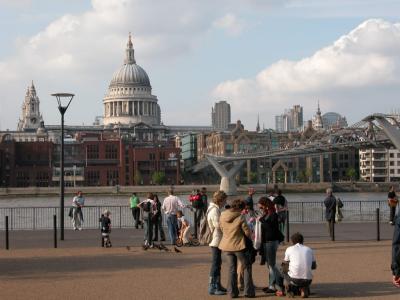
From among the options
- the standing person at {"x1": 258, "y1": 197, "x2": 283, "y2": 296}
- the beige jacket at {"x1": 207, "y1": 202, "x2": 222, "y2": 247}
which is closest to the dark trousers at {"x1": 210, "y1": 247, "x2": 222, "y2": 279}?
the beige jacket at {"x1": 207, "y1": 202, "x2": 222, "y2": 247}

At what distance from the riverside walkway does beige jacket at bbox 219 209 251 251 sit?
81 centimetres

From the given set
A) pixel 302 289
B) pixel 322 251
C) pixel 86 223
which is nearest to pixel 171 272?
pixel 302 289

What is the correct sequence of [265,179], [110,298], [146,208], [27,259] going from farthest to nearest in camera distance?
[265,179], [146,208], [27,259], [110,298]

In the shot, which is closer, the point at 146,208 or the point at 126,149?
the point at 146,208

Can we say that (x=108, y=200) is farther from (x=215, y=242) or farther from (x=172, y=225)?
(x=215, y=242)

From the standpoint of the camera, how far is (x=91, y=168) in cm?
13375

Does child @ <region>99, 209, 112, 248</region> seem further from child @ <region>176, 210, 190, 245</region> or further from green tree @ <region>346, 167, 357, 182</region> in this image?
green tree @ <region>346, 167, 357, 182</region>

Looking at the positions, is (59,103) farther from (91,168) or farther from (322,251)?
(91,168)

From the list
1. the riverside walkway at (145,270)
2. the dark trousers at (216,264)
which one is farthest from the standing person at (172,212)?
the dark trousers at (216,264)

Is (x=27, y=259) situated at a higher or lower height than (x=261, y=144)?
lower

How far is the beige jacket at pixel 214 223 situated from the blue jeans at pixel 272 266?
2.34 feet

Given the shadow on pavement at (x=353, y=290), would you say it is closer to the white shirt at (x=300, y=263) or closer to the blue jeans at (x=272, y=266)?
→ the white shirt at (x=300, y=263)

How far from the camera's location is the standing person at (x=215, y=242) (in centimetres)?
1180

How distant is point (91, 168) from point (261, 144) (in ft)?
91.9
